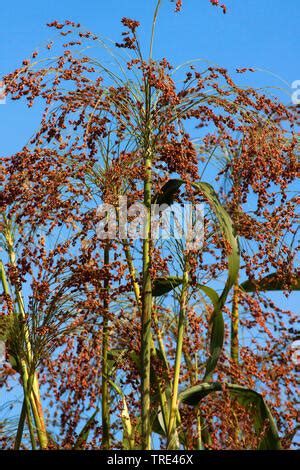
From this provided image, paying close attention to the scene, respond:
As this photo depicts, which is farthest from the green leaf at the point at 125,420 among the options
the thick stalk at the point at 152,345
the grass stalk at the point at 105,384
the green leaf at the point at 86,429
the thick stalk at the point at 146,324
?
the thick stalk at the point at 146,324

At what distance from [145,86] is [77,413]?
217 cm

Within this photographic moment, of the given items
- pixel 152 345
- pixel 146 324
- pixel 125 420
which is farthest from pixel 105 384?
pixel 146 324

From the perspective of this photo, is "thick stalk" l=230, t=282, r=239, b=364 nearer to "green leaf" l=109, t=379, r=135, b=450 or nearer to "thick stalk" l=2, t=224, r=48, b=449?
"green leaf" l=109, t=379, r=135, b=450

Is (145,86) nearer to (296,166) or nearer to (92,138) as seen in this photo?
(92,138)

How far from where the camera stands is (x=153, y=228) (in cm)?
611

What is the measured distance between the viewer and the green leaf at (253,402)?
20.1 ft

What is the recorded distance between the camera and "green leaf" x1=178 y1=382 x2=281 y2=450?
612 centimetres

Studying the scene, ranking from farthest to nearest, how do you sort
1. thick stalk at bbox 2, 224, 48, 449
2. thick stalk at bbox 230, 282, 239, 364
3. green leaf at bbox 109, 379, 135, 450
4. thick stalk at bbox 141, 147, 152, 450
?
thick stalk at bbox 230, 282, 239, 364, thick stalk at bbox 2, 224, 48, 449, green leaf at bbox 109, 379, 135, 450, thick stalk at bbox 141, 147, 152, 450

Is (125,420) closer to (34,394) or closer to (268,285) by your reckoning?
(34,394)

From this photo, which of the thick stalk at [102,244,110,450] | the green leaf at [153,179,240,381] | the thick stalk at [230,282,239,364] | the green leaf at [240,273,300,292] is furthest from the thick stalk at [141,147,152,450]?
the thick stalk at [230,282,239,364]

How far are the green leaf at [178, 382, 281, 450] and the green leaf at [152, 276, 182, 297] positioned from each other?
68cm

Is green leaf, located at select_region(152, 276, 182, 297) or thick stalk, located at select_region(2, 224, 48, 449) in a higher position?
green leaf, located at select_region(152, 276, 182, 297)
